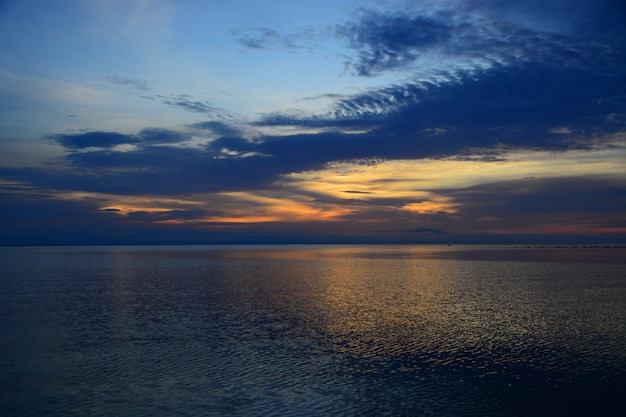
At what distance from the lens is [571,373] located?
2836 cm

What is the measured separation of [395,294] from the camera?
66312 mm

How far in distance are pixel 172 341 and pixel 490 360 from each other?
2343cm

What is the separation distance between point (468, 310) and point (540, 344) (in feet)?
52.0

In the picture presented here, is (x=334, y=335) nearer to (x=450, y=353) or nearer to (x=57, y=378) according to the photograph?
(x=450, y=353)

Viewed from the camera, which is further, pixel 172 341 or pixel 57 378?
pixel 172 341

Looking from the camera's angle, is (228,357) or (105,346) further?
(105,346)

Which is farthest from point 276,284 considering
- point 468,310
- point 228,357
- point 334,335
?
point 228,357

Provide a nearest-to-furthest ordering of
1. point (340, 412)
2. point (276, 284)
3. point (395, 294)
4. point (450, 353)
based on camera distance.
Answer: point (340, 412) → point (450, 353) → point (395, 294) → point (276, 284)

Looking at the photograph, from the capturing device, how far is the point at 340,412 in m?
22.6

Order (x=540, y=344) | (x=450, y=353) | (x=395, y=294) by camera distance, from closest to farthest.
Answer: (x=450, y=353), (x=540, y=344), (x=395, y=294)

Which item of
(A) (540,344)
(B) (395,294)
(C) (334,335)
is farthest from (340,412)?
(B) (395,294)

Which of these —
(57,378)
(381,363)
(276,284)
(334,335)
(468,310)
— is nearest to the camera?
(57,378)

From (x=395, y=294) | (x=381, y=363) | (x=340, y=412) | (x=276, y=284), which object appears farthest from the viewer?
(x=276, y=284)

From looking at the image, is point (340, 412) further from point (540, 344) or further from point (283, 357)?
point (540, 344)
